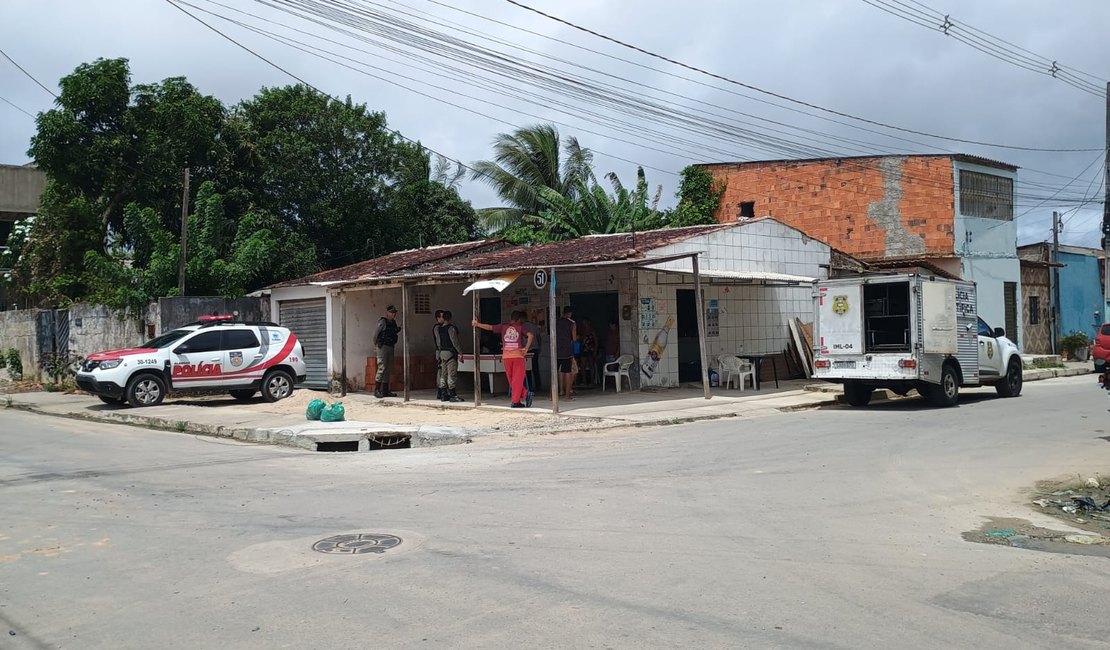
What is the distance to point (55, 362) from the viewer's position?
26344 millimetres

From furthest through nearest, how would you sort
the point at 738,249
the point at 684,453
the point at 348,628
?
1. the point at 738,249
2. the point at 684,453
3. the point at 348,628

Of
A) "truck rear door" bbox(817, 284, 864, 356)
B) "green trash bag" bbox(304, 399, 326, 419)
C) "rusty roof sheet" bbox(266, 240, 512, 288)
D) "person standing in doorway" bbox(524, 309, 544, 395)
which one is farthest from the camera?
"rusty roof sheet" bbox(266, 240, 512, 288)

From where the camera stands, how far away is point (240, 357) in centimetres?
1980

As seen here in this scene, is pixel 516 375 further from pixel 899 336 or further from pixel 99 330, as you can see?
pixel 99 330

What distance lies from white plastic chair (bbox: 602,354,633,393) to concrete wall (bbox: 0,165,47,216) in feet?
91.6

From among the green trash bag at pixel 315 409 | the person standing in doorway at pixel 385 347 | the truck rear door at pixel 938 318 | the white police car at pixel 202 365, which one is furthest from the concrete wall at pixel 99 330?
the truck rear door at pixel 938 318

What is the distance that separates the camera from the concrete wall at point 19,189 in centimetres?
3606

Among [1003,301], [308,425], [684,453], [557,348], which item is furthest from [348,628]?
[1003,301]

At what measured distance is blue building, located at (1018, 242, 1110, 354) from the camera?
3391cm

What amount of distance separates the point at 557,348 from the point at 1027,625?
42.7 feet

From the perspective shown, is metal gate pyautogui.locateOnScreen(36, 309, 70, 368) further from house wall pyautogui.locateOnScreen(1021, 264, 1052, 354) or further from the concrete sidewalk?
house wall pyautogui.locateOnScreen(1021, 264, 1052, 354)

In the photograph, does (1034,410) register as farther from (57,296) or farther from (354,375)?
(57,296)

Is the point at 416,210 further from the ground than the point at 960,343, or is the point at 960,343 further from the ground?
the point at 416,210

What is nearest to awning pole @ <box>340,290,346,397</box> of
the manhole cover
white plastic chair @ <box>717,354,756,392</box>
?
white plastic chair @ <box>717,354,756,392</box>
